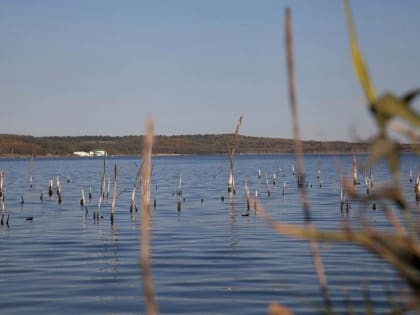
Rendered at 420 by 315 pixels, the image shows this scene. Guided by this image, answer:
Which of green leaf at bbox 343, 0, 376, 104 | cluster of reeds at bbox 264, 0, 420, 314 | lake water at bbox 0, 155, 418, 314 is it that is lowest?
lake water at bbox 0, 155, 418, 314

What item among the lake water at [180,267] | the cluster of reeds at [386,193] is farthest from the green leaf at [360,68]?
the lake water at [180,267]

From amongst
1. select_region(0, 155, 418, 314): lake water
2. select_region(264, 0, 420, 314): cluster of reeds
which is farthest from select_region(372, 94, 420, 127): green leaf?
select_region(0, 155, 418, 314): lake water

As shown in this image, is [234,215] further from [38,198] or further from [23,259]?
[38,198]

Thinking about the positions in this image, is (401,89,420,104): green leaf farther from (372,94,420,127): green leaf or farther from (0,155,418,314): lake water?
(0,155,418,314): lake water

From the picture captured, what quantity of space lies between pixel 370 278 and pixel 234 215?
49.9 feet

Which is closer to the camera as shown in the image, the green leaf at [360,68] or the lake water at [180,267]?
the green leaf at [360,68]

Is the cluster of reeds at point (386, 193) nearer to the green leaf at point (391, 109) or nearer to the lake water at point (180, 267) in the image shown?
the green leaf at point (391, 109)

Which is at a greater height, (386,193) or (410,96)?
(410,96)

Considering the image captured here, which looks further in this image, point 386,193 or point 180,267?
point 180,267

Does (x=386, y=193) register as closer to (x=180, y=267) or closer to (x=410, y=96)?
(x=410, y=96)

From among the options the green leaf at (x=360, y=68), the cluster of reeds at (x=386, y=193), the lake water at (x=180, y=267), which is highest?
the green leaf at (x=360, y=68)

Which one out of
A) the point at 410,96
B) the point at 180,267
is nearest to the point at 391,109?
the point at 410,96

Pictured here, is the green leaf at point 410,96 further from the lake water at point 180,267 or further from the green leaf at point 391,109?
the lake water at point 180,267

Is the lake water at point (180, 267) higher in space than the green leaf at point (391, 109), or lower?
lower
